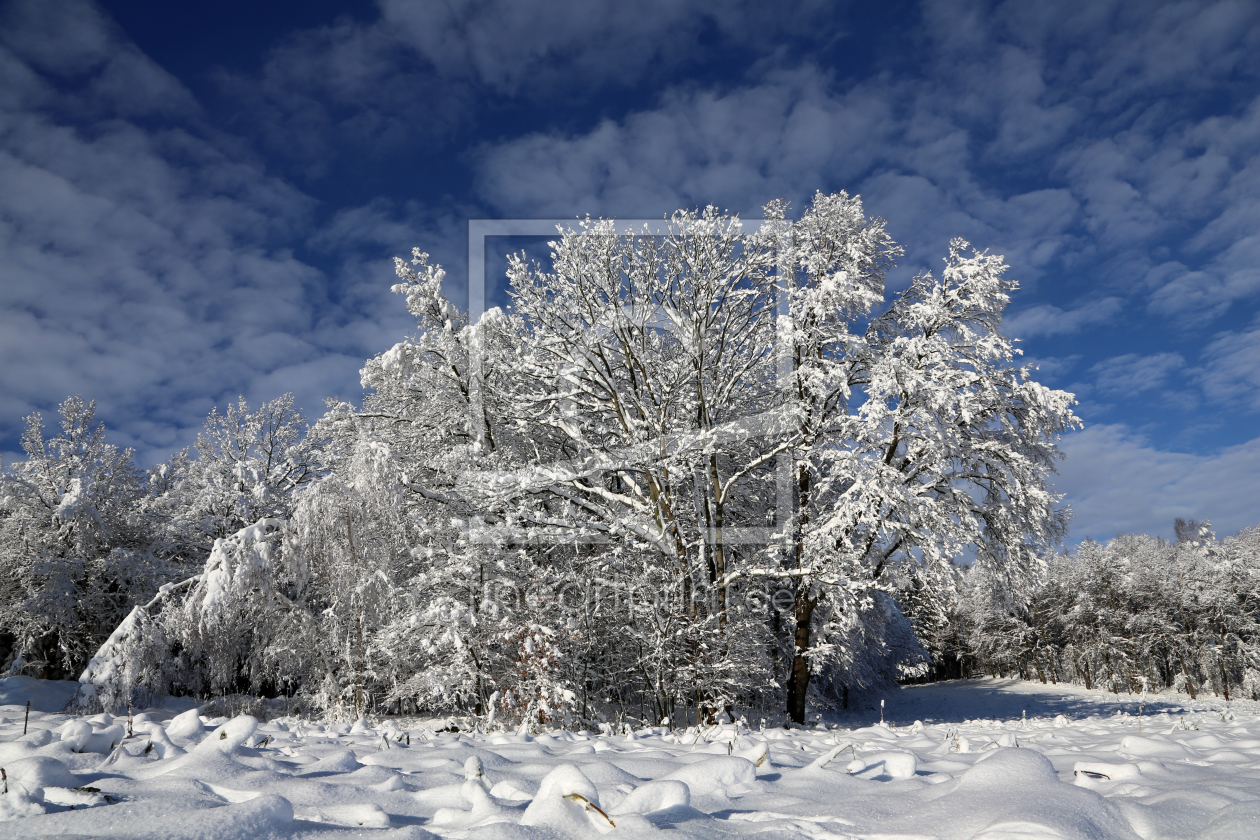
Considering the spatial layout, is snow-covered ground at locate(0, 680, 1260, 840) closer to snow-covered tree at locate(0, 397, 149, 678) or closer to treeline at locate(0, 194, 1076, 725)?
treeline at locate(0, 194, 1076, 725)

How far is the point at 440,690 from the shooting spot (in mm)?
9477

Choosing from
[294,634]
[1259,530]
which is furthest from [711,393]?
[1259,530]

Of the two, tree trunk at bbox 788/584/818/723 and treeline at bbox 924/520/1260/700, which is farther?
treeline at bbox 924/520/1260/700

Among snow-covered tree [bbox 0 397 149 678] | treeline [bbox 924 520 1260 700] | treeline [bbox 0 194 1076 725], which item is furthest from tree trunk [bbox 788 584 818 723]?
treeline [bbox 924 520 1260 700]

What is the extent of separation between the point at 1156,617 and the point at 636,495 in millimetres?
37502

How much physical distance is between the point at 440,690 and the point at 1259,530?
67.7 m

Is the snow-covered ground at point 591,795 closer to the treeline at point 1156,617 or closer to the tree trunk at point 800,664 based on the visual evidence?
the tree trunk at point 800,664

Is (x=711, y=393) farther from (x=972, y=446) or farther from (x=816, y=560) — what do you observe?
(x=972, y=446)

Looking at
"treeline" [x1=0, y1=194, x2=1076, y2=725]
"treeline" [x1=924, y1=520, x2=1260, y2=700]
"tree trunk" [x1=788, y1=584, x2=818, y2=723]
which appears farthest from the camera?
"treeline" [x1=924, y1=520, x2=1260, y2=700]

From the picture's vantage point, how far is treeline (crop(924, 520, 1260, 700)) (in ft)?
106

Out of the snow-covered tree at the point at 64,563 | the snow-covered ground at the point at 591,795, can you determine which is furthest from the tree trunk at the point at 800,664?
the snow-covered tree at the point at 64,563

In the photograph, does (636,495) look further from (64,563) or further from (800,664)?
(64,563)

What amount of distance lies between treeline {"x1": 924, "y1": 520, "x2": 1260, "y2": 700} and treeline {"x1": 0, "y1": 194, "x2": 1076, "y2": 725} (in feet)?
78.4

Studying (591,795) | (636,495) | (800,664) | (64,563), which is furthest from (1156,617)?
(64,563)
